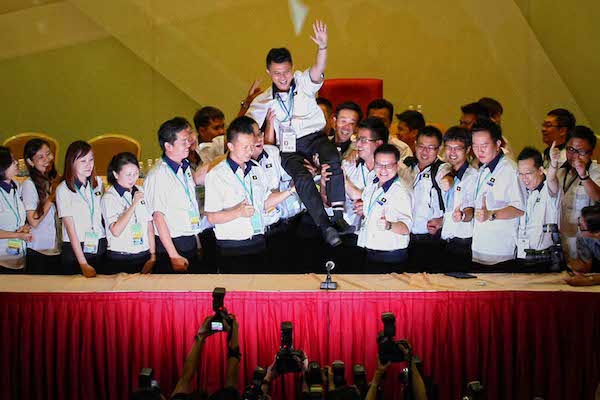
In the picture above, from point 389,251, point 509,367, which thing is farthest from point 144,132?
point 509,367

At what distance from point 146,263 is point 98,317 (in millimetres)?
781

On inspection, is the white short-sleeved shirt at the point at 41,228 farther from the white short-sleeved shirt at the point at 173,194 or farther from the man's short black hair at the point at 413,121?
the man's short black hair at the point at 413,121

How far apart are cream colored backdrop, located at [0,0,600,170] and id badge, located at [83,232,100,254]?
1463 millimetres

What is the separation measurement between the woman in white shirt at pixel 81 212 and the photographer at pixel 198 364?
6.21ft

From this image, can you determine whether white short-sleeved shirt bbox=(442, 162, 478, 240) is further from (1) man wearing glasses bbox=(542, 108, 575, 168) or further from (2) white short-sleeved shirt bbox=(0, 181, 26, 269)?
(2) white short-sleeved shirt bbox=(0, 181, 26, 269)

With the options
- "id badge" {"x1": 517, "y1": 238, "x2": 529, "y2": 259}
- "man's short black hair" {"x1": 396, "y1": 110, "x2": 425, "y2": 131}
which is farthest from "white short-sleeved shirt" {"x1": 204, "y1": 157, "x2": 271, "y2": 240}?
"id badge" {"x1": 517, "y1": 238, "x2": 529, "y2": 259}

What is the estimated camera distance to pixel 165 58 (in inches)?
282

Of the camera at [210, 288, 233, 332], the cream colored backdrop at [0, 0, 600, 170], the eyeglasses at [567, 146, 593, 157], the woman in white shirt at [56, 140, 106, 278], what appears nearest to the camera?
the camera at [210, 288, 233, 332]

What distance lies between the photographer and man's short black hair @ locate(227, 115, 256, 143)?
556cm

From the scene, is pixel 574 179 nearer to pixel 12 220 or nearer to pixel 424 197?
pixel 424 197

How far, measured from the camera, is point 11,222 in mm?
5793

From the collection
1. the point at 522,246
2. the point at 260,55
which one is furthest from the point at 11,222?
the point at 522,246

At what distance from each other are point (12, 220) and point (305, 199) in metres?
2.09

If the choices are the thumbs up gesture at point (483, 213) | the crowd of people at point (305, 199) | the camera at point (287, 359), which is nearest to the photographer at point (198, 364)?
the camera at point (287, 359)
